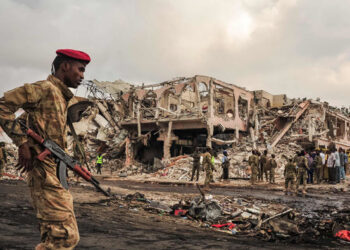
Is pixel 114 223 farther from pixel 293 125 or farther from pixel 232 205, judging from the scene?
pixel 293 125

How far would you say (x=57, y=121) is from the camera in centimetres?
233

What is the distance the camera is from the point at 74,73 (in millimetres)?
2494

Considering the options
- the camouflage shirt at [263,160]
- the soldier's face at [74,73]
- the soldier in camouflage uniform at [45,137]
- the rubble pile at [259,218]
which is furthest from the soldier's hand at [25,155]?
the camouflage shirt at [263,160]

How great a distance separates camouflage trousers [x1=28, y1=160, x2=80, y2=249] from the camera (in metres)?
2.09

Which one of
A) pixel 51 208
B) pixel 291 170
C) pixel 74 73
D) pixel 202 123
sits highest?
pixel 202 123

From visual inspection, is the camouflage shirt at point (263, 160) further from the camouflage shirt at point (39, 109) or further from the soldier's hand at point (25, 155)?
the soldier's hand at point (25, 155)

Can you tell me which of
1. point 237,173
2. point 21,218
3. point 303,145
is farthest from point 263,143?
point 21,218

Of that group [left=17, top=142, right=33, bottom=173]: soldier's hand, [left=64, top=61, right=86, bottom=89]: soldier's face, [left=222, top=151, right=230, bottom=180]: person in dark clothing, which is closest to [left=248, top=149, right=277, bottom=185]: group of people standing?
[left=222, top=151, right=230, bottom=180]: person in dark clothing

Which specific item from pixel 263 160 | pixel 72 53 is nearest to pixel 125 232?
pixel 72 53

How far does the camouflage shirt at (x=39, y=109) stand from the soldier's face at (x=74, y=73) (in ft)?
0.25

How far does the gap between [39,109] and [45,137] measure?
214 millimetres

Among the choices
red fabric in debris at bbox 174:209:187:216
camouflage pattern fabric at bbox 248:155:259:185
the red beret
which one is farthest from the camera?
camouflage pattern fabric at bbox 248:155:259:185

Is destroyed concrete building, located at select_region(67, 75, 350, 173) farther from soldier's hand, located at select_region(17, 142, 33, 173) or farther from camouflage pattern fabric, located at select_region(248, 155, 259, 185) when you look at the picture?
soldier's hand, located at select_region(17, 142, 33, 173)

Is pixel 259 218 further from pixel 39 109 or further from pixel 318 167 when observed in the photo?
pixel 318 167
